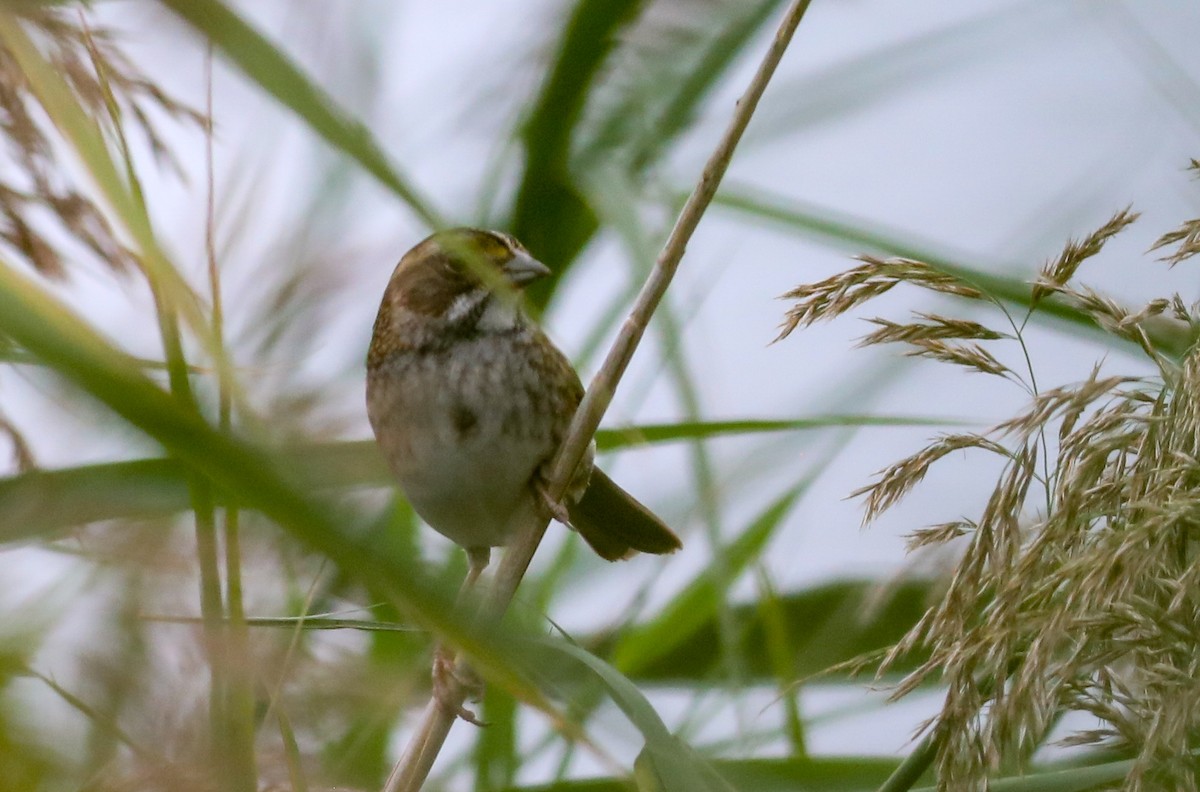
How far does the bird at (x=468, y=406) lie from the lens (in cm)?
229

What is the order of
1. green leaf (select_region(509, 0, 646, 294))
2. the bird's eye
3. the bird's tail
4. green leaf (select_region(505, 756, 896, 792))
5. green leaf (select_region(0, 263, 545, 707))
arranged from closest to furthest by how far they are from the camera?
green leaf (select_region(0, 263, 545, 707))
green leaf (select_region(505, 756, 896, 792))
green leaf (select_region(509, 0, 646, 294))
the bird's eye
the bird's tail

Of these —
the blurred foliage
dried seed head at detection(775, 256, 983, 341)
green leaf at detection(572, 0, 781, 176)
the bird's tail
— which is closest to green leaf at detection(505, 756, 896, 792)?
the blurred foliage

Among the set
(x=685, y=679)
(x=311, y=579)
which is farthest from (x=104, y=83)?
(x=685, y=679)

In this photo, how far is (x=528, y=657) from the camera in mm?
591

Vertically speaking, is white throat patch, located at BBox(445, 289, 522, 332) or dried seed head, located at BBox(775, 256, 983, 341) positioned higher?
white throat patch, located at BBox(445, 289, 522, 332)

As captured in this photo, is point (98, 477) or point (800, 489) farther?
point (800, 489)

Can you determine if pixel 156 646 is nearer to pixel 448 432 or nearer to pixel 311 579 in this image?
pixel 311 579

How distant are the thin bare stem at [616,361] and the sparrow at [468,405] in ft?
2.20

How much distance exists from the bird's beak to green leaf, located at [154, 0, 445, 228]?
Answer: 117 centimetres

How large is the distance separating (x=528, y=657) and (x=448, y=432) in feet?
5.65

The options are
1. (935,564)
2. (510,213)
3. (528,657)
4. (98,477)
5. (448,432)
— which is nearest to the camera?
(528,657)

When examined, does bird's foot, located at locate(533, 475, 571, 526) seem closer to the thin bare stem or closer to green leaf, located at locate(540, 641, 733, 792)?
the thin bare stem

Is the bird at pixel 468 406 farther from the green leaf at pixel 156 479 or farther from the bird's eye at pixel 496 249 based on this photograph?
the green leaf at pixel 156 479

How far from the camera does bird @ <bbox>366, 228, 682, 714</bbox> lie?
2.29 meters
